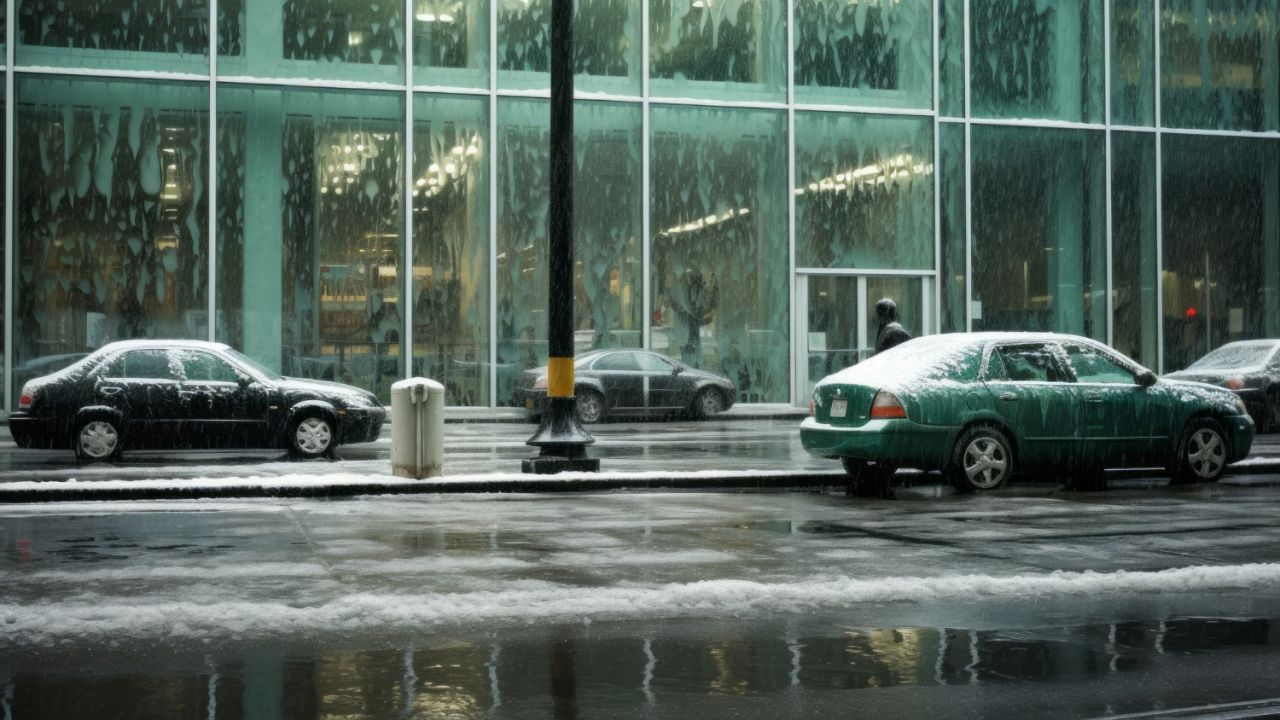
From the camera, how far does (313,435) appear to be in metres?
18.3

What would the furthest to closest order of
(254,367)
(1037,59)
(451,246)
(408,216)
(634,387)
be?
(1037,59) < (451,246) < (408,216) < (634,387) < (254,367)

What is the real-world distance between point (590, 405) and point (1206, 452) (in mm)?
13334

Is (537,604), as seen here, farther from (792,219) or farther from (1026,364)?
(792,219)

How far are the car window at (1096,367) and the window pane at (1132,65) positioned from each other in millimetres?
18356

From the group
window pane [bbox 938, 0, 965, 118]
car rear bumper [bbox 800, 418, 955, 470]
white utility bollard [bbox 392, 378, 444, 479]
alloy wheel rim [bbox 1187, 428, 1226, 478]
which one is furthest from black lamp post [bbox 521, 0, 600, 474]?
window pane [bbox 938, 0, 965, 118]

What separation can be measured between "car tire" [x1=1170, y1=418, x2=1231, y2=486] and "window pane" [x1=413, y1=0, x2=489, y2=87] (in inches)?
668

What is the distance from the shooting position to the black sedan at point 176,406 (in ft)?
57.7

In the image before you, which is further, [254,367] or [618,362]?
[618,362]

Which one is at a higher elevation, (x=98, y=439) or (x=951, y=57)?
(x=951, y=57)

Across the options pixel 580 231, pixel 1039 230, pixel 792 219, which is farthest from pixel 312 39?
pixel 1039 230

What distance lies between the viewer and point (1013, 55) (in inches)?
1249

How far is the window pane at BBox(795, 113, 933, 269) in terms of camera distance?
30.4m

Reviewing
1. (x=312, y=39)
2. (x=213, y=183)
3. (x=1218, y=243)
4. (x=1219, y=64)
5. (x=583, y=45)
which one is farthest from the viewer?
(x=1219, y=64)

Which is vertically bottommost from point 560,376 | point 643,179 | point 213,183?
point 560,376
